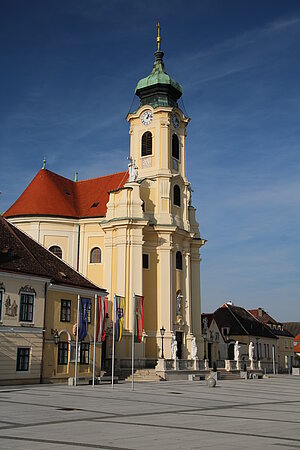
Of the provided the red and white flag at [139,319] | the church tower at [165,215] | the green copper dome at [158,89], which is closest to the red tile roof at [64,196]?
the church tower at [165,215]

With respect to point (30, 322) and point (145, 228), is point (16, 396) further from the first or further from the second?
point (145, 228)

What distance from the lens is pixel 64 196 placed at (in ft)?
174

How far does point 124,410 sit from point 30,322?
14.2 meters

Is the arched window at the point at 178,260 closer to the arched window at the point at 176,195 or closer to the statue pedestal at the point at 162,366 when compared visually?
the arched window at the point at 176,195

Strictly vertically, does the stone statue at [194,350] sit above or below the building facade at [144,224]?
below

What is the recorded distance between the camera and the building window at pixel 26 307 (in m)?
30.6

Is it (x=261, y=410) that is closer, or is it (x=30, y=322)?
(x=261, y=410)

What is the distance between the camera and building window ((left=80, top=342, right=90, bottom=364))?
3491cm

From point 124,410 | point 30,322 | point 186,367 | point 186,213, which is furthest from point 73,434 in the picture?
point 186,213

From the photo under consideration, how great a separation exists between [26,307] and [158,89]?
2972 centimetres

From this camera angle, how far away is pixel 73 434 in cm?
1230

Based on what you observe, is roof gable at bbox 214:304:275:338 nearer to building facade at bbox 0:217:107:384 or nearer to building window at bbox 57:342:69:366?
building facade at bbox 0:217:107:384

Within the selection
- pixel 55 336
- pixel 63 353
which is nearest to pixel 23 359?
pixel 55 336

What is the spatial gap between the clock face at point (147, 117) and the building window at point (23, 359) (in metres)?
28.6
